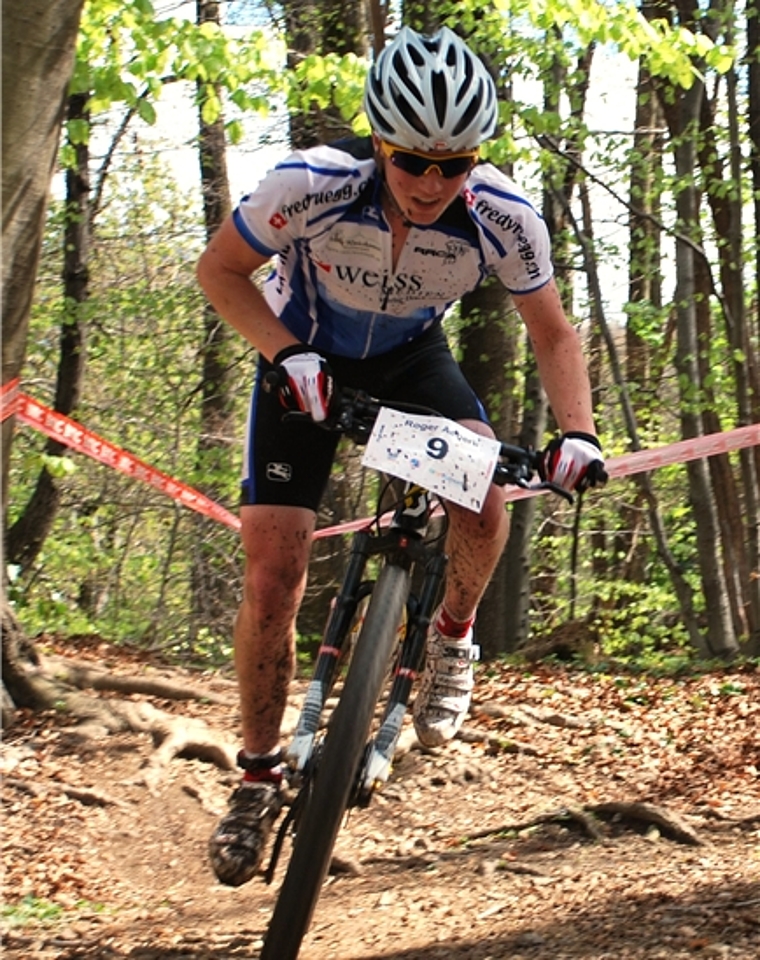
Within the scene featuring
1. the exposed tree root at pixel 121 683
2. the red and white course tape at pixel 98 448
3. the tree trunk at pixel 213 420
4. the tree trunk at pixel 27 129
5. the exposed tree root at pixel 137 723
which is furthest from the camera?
the tree trunk at pixel 213 420

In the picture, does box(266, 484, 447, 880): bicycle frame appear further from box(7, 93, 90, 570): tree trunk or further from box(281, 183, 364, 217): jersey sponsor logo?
box(7, 93, 90, 570): tree trunk

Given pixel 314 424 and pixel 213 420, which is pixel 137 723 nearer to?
pixel 314 424

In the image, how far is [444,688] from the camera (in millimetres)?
4031

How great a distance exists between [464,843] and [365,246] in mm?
2691

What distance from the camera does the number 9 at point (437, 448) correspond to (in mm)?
3291

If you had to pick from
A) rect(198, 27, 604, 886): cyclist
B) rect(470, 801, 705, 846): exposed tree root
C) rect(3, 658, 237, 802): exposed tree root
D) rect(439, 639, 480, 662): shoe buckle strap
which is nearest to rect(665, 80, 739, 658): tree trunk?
rect(3, 658, 237, 802): exposed tree root

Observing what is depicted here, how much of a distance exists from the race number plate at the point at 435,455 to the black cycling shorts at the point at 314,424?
366 millimetres

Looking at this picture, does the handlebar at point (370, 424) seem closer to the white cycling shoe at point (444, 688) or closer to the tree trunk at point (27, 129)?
the white cycling shoe at point (444, 688)

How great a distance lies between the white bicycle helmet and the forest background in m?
2.45

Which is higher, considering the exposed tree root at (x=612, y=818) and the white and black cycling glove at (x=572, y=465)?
the white and black cycling glove at (x=572, y=465)

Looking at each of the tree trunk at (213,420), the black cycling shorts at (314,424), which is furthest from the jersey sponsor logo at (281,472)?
the tree trunk at (213,420)

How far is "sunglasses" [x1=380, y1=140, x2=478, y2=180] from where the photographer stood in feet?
11.0

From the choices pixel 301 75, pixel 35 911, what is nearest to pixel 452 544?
pixel 35 911

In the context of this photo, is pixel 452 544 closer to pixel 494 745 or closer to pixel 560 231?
pixel 494 745
